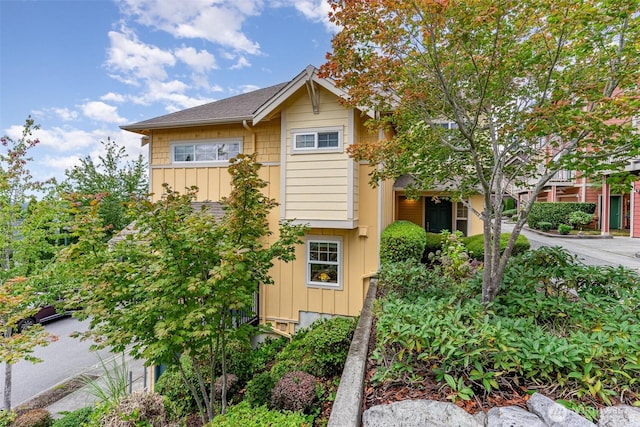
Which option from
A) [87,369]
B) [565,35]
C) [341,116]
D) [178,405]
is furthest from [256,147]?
[87,369]

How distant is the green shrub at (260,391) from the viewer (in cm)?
489

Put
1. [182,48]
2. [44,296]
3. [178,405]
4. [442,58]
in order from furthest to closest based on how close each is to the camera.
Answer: [182,48]
[44,296]
[178,405]
[442,58]

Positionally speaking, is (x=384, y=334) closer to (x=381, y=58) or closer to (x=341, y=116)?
(x=381, y=58)

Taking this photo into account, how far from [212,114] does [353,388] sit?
851 centimetres

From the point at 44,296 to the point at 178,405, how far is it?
4.56 meters

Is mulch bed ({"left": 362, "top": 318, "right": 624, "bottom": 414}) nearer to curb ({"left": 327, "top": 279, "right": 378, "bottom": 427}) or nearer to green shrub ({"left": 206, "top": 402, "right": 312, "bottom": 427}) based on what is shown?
curb ({"left": 327, "top": 279, "right": 378, "bottom": 427})

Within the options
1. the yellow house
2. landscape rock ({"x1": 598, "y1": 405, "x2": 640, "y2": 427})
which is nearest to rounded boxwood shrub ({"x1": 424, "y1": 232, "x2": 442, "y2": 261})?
the yellow house

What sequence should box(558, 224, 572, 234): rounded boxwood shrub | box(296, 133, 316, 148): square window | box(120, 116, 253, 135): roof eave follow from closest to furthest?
box(296, 133, 316, 148): square window → box(120, 116, 253, 135): roof eave → box(558, 224, 572, 234): rounded boxwood shrub

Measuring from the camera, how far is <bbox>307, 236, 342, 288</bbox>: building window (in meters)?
7.97

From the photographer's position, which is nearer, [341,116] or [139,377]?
[341,116]

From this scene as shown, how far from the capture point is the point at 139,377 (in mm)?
10133

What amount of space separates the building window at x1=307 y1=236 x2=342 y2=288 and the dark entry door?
5.61 meters

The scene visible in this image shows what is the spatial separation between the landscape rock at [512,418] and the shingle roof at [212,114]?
7755 millimetres

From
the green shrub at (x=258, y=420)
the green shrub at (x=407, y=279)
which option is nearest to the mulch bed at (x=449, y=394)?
the green shrub at (x=258, y=420)
